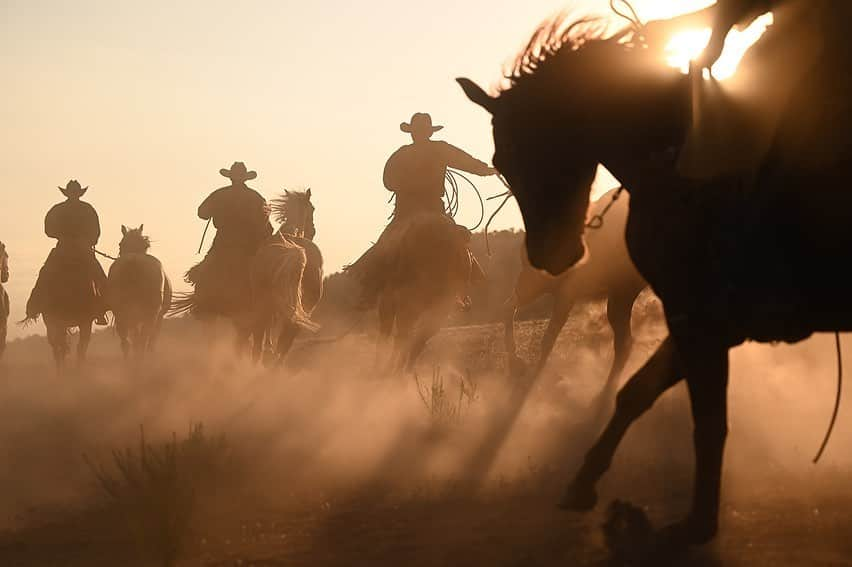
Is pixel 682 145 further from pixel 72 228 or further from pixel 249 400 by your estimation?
pixel 72 228

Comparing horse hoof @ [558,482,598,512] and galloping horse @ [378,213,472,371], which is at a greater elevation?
galloping horse @ [378,213,472,371]

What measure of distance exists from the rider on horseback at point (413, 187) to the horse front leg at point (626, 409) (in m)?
6.73

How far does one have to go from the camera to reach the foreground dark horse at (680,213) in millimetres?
5975

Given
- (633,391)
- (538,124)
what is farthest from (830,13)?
(633,391)

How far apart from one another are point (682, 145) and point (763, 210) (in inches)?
21.6

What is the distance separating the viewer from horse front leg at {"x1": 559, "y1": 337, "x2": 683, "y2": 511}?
21.8 feet

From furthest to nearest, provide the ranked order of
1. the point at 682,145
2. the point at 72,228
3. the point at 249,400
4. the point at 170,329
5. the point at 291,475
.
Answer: the point at 170,329, the point at 72,228, the point at 249,400, the point at 291,475, the point at 682,145

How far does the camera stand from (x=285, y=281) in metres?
15.4

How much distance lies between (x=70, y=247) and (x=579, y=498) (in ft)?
44.6

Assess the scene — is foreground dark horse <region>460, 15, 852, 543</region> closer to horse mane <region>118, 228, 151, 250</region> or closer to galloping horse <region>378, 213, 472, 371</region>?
galloping horse <region>378, 213, 472, 371</region>

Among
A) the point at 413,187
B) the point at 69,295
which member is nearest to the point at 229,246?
the point at 413,187

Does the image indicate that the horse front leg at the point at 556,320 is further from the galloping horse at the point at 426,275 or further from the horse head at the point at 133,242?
the horse head at the point at 133,242

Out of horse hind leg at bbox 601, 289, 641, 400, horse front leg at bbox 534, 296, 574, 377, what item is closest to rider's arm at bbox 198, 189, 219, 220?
horse front leg at bbox 534, 296, 574, 377

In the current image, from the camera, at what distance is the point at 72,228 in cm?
1892
